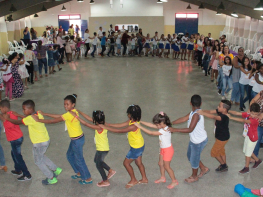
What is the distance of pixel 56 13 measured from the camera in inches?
878

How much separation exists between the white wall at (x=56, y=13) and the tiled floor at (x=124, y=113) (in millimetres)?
9041

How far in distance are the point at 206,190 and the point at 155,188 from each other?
63 centimetres

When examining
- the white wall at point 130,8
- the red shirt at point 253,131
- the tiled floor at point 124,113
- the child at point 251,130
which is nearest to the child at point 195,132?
the tiled floor at point 124,113

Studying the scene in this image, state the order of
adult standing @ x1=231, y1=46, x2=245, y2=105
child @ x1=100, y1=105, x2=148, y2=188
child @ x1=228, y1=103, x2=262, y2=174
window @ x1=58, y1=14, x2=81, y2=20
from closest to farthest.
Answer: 1. child @ x1=100, y1=105, x2=148, y2=188
2. child @ x1=228, y1=103, x2=262, y2=174
3. adult standing @ x1=231, y1=46, x2=245, y2=105
4. window @ x1=58, y1=14, x2=81, y2=20

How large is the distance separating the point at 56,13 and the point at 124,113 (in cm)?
1796

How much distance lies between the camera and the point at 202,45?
11.9 metres

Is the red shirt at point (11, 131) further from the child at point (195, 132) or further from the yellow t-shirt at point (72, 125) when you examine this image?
the child at point (195, 132)

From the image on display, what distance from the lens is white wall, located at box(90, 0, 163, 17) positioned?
2114cm

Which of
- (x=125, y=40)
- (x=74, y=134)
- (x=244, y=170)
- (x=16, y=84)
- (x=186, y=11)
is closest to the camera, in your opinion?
(x=74, y=134)

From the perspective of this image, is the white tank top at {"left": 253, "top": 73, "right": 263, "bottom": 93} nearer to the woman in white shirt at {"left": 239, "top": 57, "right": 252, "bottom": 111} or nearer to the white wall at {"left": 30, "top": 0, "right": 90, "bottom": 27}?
the woman in white shirt at {"left": 239, "top": 57, "right": 252, "bottom": 111}

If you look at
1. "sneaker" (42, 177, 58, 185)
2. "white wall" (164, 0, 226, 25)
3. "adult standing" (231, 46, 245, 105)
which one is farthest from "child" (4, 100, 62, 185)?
"white wall" (164, 0, 226, 25)

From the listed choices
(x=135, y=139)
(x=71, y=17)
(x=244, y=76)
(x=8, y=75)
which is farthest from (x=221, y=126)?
(x=71, y=17)

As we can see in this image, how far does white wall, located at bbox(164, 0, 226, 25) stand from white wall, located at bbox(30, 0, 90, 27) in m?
5.91

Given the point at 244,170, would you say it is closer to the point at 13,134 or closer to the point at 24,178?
the point at 24,178
